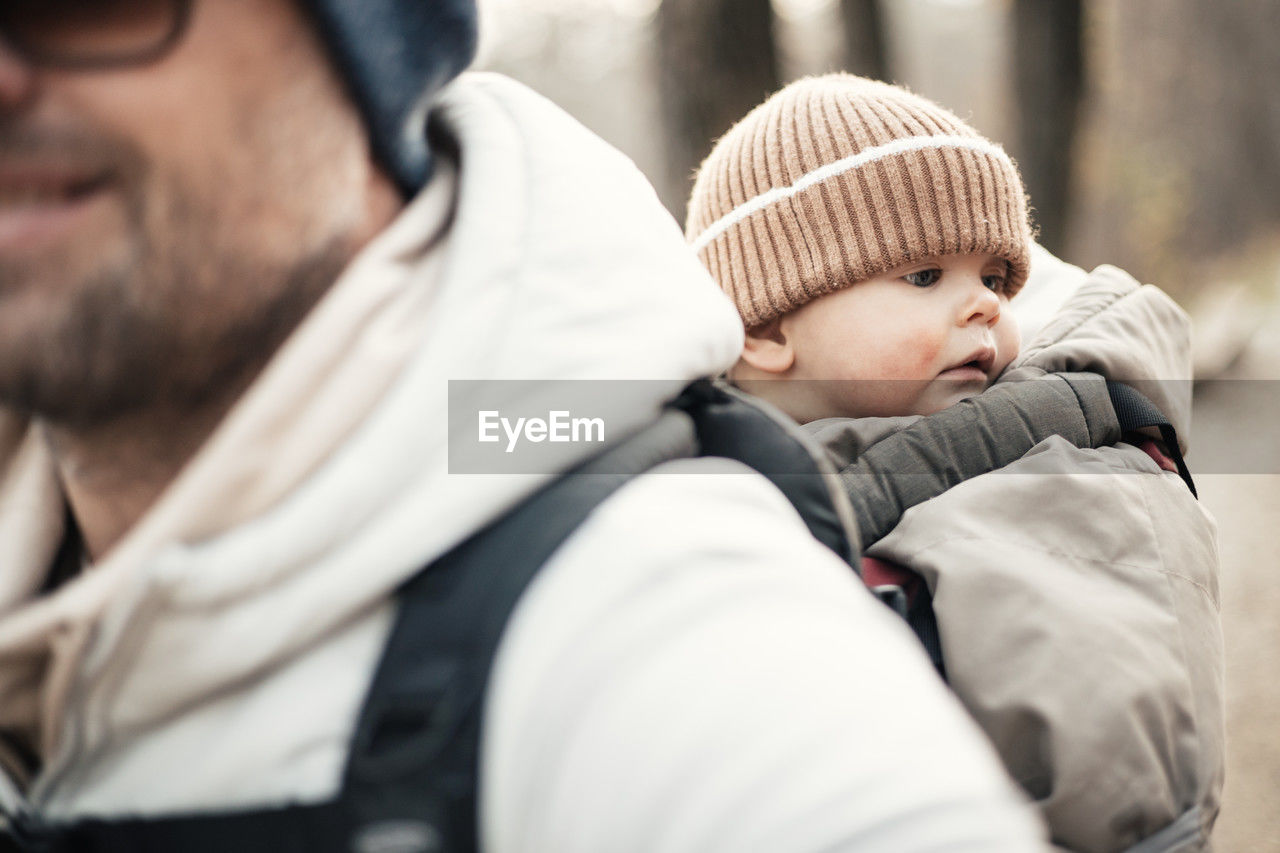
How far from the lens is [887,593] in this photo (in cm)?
131

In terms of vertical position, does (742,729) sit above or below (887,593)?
above

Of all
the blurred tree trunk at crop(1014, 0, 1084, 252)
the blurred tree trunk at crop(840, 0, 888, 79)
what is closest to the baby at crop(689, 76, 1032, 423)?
the blurred tree trunk at crop(840, 0, 888, 79)

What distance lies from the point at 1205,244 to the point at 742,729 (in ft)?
41.3

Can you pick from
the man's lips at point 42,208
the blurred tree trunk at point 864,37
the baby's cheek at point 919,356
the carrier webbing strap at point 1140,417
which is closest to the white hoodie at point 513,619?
the man's lips at point 42,208

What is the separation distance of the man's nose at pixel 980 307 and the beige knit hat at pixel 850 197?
86 millimetres

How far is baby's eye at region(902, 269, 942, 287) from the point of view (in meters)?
1.91

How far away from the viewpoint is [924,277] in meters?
1.93

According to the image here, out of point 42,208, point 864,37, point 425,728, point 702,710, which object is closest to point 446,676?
point 425,728

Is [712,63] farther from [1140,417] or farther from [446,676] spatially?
[446,676]

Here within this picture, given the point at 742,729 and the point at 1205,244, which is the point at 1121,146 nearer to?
the point at 1205,244

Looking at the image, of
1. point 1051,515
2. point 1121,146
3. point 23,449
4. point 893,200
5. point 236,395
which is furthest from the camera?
point 1121,146

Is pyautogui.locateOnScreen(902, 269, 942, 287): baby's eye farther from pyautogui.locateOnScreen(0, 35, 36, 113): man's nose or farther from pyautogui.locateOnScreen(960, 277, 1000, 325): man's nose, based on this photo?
pyautogui.locateOnScreen(0, 35, 36, 113): man's nose

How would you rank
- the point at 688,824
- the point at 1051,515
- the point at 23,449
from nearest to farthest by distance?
the point at 688,824 → the point at 23,449 → the point at 1051,515

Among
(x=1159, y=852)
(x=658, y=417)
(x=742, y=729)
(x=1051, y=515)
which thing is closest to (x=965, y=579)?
(x=1051, y=515)
